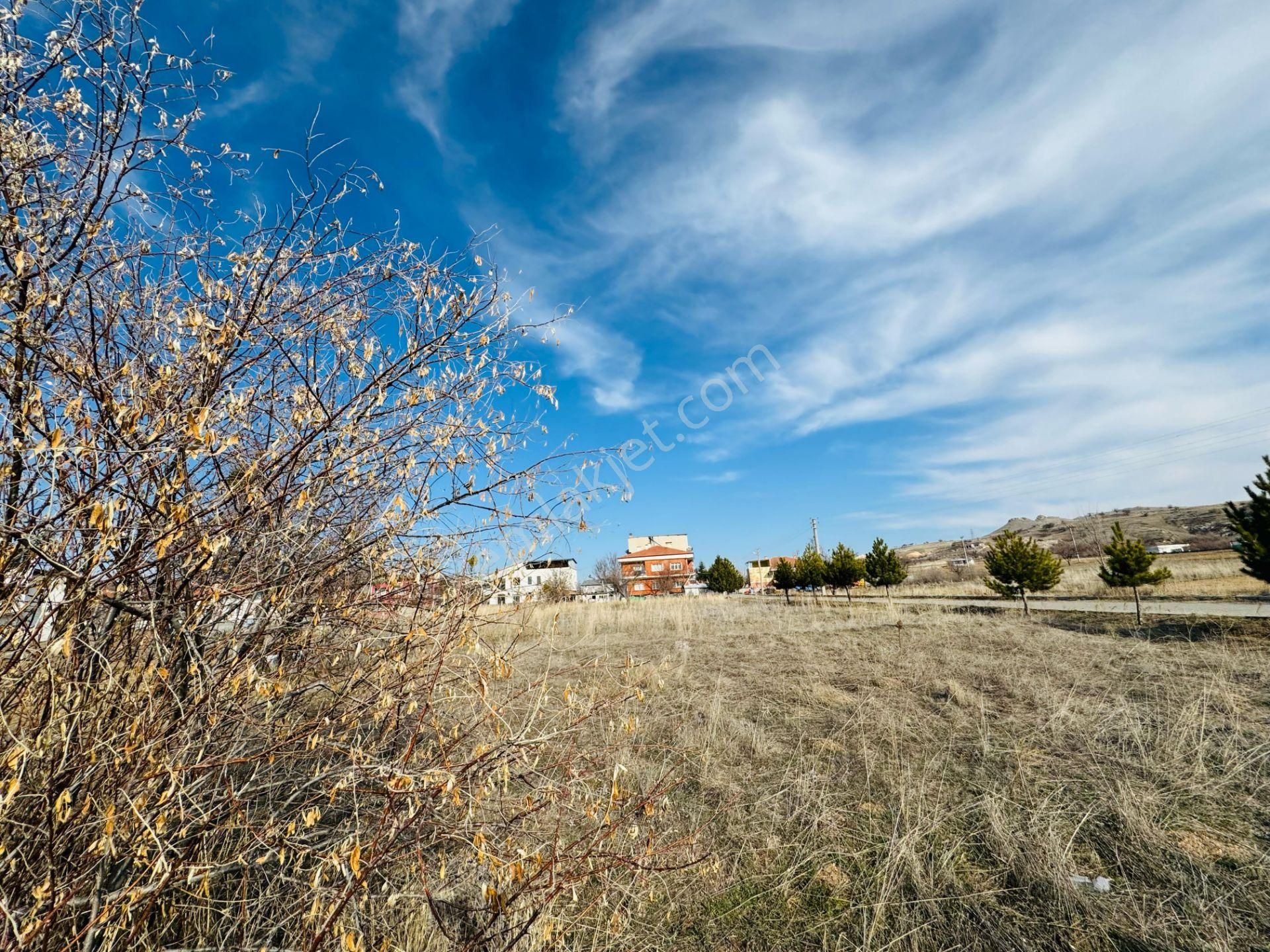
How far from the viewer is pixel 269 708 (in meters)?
1.82

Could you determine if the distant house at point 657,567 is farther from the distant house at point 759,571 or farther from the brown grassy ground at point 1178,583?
the brown grassy ground at point 1178,583

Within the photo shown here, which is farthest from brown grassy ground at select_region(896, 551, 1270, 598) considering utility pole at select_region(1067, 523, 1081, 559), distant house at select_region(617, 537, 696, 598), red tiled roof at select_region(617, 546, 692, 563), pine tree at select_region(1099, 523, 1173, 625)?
red tiled roof at select_region(617, 546, 692, 563)

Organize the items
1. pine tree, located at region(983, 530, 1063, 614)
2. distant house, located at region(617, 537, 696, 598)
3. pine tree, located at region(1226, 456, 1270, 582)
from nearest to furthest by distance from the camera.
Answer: pine tree, located at region(1226, 456, 1270, 582) < pine tree, located at region(983, 530, 1063, 614) < distant house, located at region(617, 537, 696, 598)

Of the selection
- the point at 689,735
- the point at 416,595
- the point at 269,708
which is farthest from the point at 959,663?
the point at 269,708

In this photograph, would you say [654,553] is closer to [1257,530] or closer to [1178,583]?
[1178,583]

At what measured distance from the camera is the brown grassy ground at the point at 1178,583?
15766 millimetres

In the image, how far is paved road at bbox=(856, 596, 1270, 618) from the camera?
1074cm

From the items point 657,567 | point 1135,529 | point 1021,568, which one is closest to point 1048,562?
point 1021,568

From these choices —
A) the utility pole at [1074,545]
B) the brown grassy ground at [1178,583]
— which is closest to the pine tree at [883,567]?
the brown grassy ground at [1178,583]

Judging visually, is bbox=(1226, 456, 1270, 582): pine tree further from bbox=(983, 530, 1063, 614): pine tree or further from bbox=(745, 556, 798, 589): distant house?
bbox=(745, 556, 798, 589): distant house

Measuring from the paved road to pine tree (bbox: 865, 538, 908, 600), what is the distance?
4.28 meters

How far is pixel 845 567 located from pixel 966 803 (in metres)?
22.8

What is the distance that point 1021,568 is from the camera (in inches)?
548

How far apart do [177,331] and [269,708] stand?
4.68 feet
